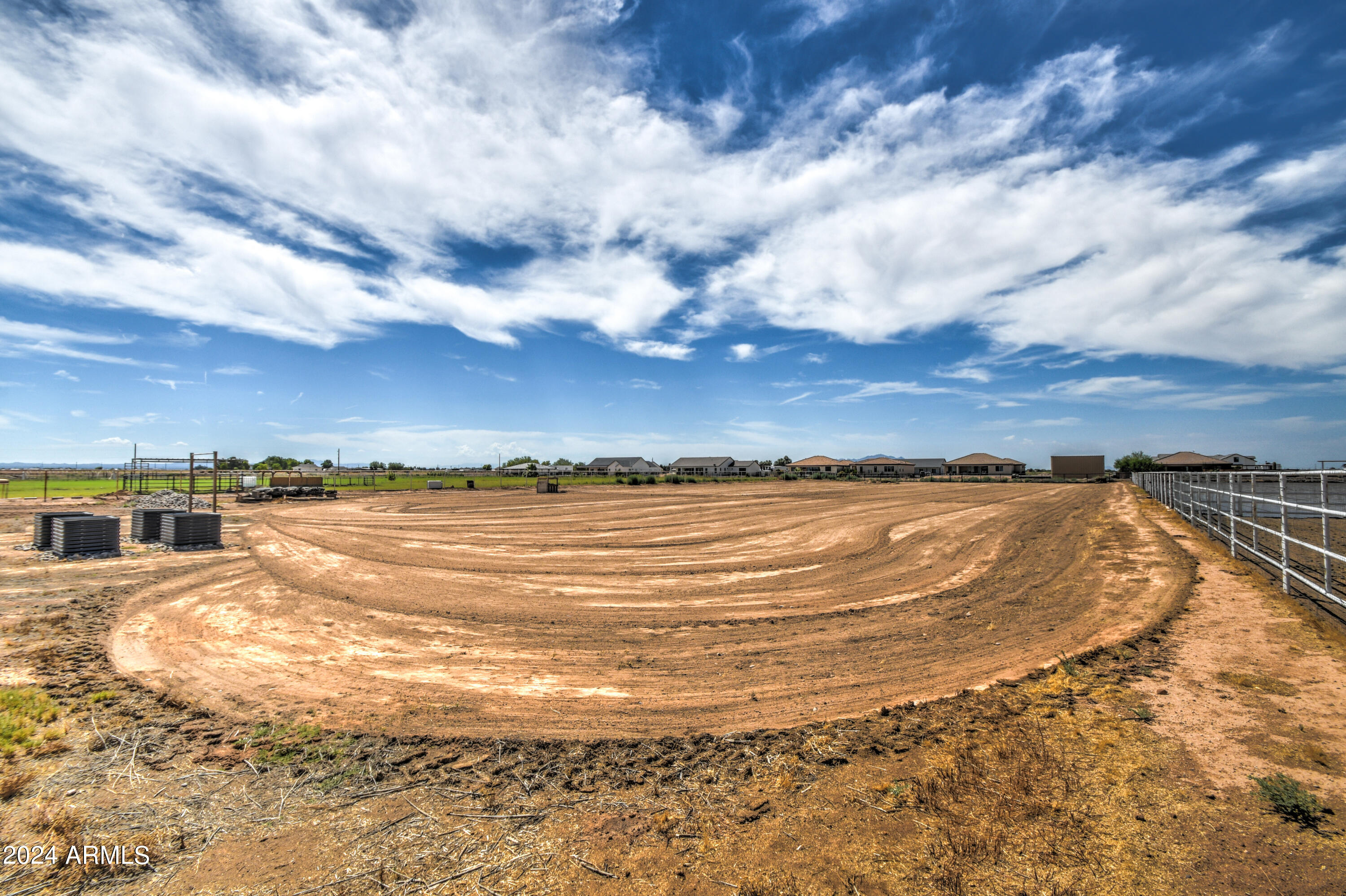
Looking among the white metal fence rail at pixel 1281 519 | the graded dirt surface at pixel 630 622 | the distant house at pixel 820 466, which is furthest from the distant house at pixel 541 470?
the white metal fence rail at pixel 1281 519

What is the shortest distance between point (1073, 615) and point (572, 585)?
9849mm

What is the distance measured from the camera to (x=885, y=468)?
12375cm

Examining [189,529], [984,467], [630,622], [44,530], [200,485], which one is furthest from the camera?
[984,467]

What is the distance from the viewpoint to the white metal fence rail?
26.2 ft

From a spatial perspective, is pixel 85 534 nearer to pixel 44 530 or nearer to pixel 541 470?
pixel 44 530

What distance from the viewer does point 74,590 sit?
1200cm

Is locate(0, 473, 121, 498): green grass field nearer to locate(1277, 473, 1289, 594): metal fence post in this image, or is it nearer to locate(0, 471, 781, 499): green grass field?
locate(0, 471, 781, 499): green grass field

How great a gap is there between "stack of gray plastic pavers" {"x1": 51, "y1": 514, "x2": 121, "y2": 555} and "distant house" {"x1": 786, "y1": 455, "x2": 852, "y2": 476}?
365 ft

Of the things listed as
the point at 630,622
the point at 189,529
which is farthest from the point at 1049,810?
the point at 189,529

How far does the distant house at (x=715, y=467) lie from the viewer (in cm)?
13612

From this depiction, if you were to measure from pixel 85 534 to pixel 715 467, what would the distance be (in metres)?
124

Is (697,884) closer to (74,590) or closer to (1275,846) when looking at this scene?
(1275,846)

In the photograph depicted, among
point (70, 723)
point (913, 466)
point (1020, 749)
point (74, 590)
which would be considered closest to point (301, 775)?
point (70, 723)

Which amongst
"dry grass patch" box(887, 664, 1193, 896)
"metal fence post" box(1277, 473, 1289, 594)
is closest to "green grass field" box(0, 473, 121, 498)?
"dry grass patch" box(887, 664, 1193, 896)
